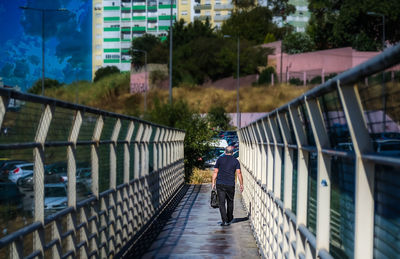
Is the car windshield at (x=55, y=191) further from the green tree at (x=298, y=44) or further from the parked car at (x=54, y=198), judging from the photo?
the green tree at (x=298, y=44)

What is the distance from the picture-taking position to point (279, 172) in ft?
27.8

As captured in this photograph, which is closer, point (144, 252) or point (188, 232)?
point (144, 252)

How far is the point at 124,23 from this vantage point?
114 m

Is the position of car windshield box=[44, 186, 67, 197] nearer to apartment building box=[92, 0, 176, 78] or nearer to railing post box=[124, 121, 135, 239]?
railing post box=[124, 121, 135, 239]

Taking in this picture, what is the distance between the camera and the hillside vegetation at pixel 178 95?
74.3m

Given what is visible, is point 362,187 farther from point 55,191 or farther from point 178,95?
point 178,95

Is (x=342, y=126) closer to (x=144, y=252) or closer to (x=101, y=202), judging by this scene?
(x=101, y=202)

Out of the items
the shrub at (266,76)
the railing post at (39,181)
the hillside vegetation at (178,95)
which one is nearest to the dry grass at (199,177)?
the railing post at (39,181)

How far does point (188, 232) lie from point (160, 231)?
559 mm

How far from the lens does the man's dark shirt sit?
1405 centimetres

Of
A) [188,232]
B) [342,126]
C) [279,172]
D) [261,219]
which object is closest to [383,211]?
[342,126]

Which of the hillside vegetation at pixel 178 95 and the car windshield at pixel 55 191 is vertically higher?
the hillside vegetation at pixel 178 95

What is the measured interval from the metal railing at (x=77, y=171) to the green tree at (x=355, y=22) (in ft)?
185

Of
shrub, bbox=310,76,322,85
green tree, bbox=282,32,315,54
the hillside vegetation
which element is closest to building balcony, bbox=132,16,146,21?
the hillside vegetation
